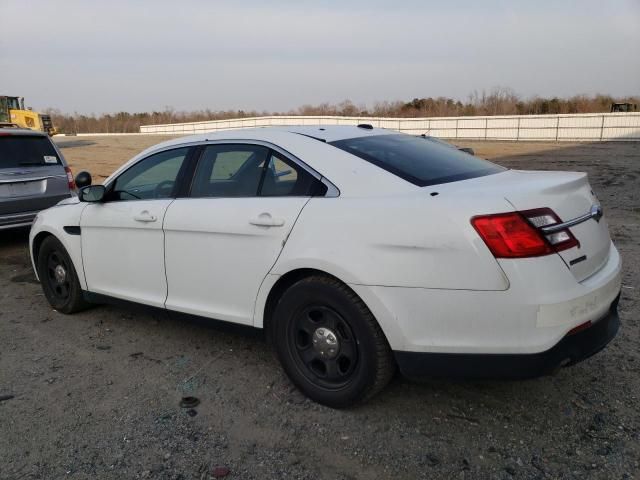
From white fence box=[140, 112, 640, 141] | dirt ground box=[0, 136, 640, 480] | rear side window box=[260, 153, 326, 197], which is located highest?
rear side window box=[260, 153, 326, 197]

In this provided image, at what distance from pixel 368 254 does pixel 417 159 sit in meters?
0.86

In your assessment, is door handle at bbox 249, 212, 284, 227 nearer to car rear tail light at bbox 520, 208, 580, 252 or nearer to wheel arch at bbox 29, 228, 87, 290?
car rear tail light at bbox 520, 208, 580, 252

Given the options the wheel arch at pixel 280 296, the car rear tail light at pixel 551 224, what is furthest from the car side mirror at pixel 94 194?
the car rear tail light at pixel 551 224

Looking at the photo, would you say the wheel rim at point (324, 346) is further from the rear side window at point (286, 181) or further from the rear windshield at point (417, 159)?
the rear windshield at point (417, 159)

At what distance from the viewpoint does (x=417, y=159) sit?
11.0 feet

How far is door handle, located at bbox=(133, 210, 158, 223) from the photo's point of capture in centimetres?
387

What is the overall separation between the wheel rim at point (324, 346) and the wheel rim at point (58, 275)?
2.61 metres

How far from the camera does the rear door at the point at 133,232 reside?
3.92 metres

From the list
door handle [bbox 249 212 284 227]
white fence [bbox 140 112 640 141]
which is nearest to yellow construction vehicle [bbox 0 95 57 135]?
white fence [bbox 140 112 640 141]

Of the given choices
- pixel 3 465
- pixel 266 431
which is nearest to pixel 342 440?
pixel 266 431

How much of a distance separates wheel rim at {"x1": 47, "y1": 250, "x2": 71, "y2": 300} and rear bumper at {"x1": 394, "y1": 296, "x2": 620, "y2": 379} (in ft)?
11.0

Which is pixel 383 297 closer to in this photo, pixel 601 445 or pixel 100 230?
pixel 601 445

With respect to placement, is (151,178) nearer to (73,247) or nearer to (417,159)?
(73,247)

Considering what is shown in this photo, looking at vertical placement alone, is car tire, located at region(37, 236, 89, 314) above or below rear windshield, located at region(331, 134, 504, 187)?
below
